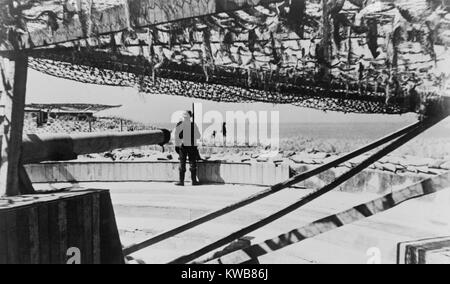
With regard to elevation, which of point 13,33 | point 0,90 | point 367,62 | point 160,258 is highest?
point 13,33

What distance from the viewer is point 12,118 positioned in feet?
8.86

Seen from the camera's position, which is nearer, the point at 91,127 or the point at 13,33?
the point at 13,33

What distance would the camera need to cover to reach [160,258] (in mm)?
3443

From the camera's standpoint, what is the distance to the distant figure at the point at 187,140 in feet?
10.4

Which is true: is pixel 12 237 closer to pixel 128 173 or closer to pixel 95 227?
pixel 95 227

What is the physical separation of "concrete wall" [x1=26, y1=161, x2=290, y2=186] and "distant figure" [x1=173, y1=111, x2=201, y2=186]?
0.13m

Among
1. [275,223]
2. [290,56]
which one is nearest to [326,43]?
[290,56]

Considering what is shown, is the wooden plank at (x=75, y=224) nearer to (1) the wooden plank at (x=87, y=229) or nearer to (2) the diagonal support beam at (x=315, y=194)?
(1) the wooden plank at (x=87, y=229)

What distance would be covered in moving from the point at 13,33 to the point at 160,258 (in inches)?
82.1

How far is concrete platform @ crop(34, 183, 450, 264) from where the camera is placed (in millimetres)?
Result: 3094

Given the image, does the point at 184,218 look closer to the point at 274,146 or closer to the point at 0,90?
the point at 274,146

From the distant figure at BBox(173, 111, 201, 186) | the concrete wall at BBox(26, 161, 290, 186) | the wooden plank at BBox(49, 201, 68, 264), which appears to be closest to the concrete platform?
the concrete wall at BBox(26, 161, 290, 186)

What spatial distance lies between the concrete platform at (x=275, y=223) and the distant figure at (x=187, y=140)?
395 millimetres
